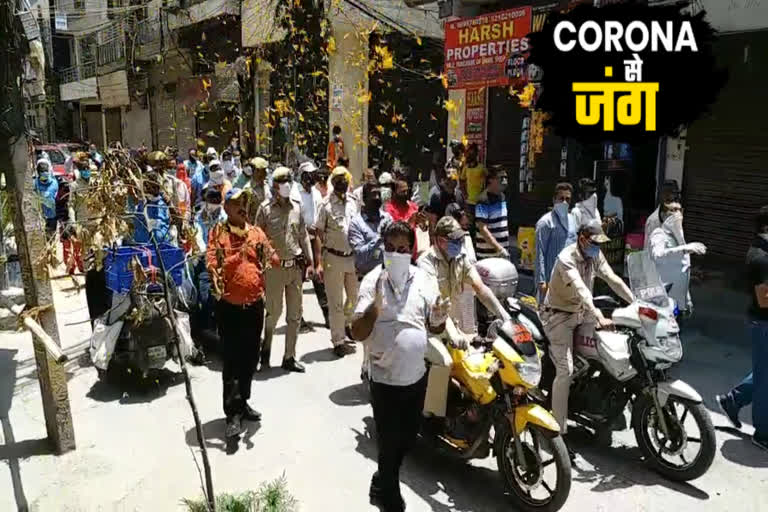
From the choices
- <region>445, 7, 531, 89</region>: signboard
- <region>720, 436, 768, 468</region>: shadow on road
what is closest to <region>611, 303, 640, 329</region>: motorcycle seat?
<region>720, 436, 768, 468</region>: shadow on road

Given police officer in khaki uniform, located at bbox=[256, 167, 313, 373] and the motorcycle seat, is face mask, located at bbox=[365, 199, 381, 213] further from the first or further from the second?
the motorcycle seat

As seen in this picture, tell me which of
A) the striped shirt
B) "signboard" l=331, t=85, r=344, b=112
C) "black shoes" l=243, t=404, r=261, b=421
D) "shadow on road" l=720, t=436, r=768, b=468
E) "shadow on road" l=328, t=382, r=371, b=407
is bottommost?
"shadow on road" l=720, t=436, r=768, b=468

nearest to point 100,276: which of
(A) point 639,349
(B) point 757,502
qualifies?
(A) point 639,349

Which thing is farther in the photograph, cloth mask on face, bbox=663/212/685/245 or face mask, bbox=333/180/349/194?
face mask, bbox=333/180/349/194

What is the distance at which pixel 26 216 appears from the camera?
14.8 ft

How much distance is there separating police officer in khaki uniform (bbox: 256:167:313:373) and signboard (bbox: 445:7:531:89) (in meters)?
5.83

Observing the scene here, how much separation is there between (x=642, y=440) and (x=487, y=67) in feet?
26.6

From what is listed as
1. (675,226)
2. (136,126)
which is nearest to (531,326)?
(675,226)

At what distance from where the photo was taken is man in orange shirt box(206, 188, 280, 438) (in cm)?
484

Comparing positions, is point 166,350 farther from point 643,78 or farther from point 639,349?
point 643,78

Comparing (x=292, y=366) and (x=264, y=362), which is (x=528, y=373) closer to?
(x=292, y=366)

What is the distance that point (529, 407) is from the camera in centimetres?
395

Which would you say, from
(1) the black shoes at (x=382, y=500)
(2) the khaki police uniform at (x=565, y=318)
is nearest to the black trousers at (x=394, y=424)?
(1) the black shoes at (x=382, y=500)

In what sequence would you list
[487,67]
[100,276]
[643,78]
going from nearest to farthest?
[100,276] < [643,78] < [487,67]
